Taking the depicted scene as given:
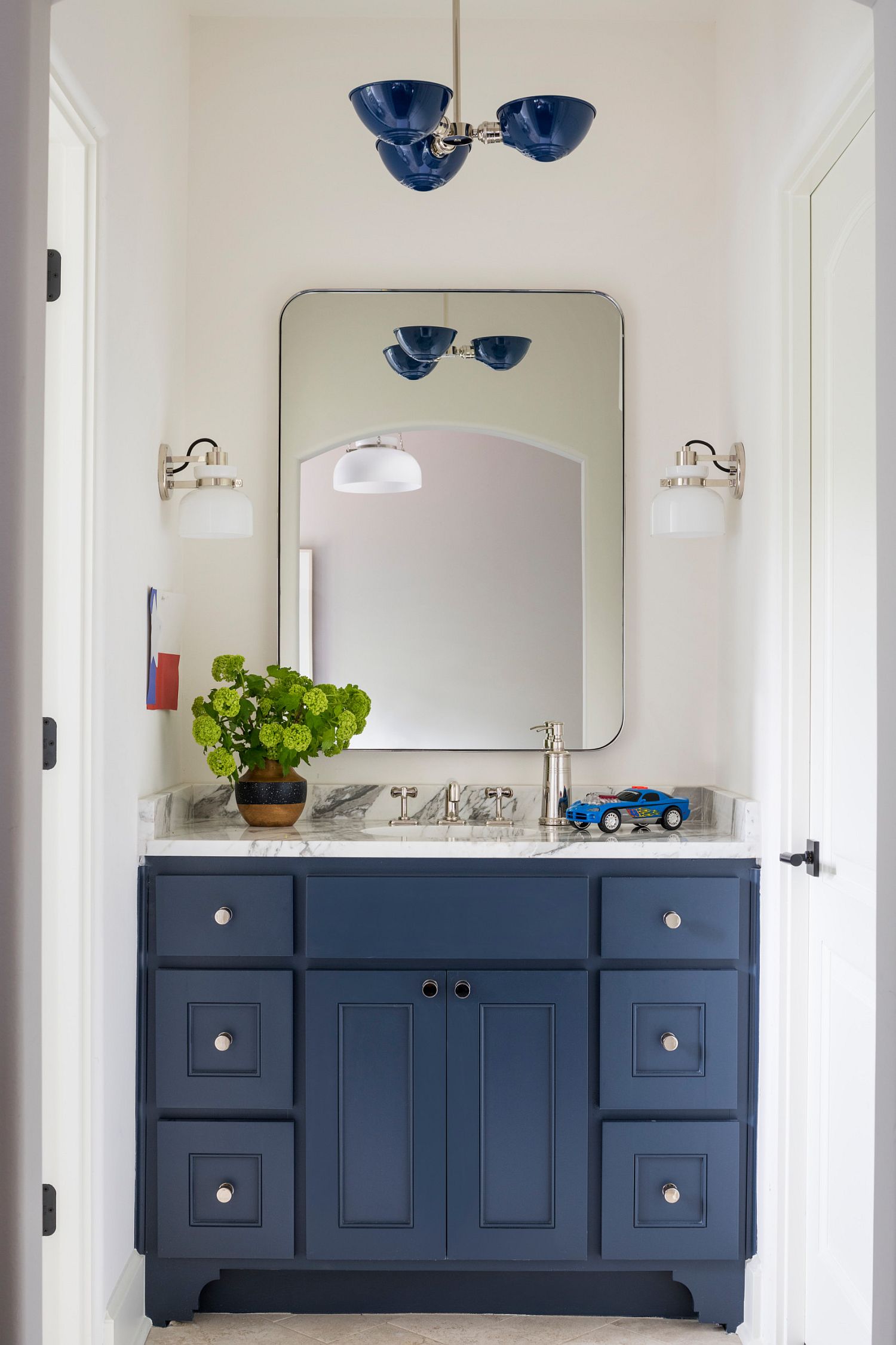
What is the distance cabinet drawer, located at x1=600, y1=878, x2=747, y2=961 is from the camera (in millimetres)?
2252

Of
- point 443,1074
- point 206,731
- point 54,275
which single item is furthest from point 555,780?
point 54,275

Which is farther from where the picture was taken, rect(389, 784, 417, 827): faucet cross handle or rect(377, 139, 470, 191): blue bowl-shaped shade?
rect(389, 784, 417, 827): faucet cross handle

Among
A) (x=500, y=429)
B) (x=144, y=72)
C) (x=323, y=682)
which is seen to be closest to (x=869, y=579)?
(x=500, y=429)

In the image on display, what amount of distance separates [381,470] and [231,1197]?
166 cm

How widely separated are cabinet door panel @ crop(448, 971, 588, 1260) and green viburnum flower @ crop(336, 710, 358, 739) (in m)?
0.59

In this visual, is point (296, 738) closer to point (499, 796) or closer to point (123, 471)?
point (499, 796)

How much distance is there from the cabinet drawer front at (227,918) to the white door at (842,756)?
1060 millimetres

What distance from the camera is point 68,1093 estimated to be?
1.95m

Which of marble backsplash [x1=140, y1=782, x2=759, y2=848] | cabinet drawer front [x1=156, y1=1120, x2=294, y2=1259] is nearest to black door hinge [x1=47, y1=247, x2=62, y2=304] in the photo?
→ marble backsplash [x1=140, y1=782, x2=759, y2=848]

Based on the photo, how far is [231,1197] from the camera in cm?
223

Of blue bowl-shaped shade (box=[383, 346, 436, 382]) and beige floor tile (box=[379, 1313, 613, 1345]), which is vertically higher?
blue bowl-shaped shade (box=[383, 346, 436, 382])

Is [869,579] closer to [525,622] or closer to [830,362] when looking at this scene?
[830,362]

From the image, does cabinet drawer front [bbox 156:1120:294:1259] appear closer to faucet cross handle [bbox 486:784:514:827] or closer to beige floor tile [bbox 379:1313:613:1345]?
beige floor tile [bbox 379:1313:613:1345]

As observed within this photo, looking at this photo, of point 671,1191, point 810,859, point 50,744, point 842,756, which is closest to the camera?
point 50,744
